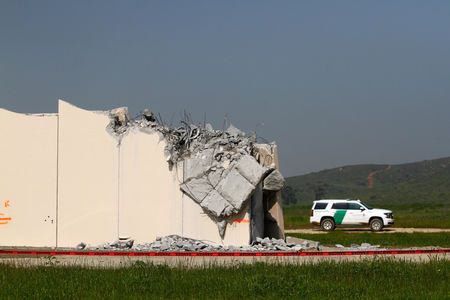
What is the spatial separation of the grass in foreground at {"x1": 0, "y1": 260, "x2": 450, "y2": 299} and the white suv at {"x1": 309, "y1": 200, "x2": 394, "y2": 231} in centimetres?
3289

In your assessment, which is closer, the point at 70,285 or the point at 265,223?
the point at 70,285

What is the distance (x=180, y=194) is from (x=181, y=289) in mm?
14681

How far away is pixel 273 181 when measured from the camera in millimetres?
35062

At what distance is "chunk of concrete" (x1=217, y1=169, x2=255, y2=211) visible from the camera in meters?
32.0

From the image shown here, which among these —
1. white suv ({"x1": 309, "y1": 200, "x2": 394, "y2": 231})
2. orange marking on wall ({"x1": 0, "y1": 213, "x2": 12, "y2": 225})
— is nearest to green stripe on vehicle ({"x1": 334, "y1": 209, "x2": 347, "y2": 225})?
white suv ({"x1": 309, "y1": 200, "x2": 394, "y2": 231})

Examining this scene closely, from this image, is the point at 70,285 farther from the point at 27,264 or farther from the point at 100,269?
the point at 27,264

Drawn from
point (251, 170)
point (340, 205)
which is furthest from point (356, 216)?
point (251, 170)

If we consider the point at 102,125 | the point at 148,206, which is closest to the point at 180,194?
the point at 148,206

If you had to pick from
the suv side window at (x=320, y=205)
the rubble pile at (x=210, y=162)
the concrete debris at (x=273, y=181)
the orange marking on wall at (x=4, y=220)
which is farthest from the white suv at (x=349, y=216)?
the orange marking on wall at (x=4, y=220)

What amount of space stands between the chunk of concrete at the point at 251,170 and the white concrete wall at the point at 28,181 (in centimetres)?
724

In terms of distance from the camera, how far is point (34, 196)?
33531 millimetres

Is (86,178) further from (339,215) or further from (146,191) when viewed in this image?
(339,215)

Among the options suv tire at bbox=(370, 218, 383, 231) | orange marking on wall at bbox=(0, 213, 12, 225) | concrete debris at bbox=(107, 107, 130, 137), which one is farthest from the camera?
suv tire at bbox=(370, 218, 383, 231)

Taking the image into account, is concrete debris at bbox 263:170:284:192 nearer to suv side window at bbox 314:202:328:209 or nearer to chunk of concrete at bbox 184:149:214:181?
chunk of concrete at bbox 184:149:214:181
